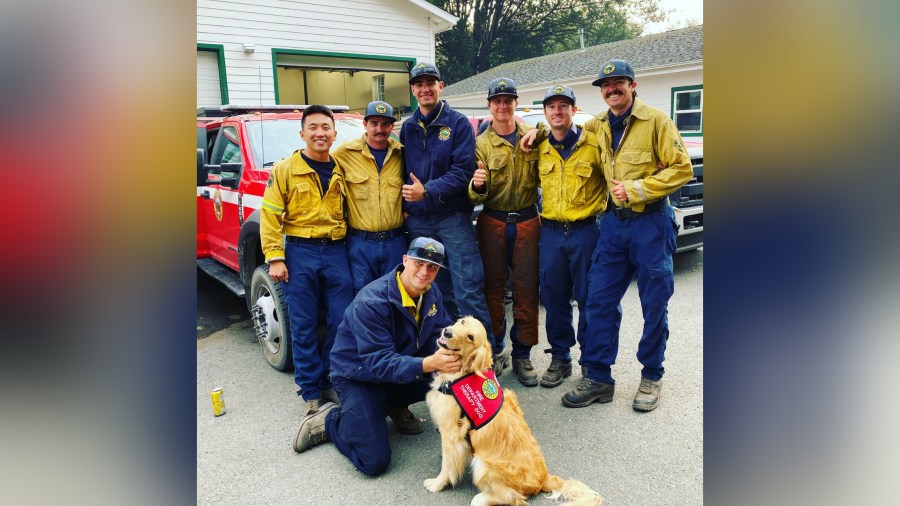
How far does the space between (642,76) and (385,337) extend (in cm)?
1666

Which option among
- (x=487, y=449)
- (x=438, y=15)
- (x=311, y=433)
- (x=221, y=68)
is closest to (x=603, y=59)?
(x=438, y=15)

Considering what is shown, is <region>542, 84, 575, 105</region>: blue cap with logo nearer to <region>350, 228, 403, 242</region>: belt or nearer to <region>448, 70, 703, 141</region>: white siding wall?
<region>350, 228, 403, 242</region>: belt

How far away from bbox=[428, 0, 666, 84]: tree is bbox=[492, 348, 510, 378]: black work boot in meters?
36.2

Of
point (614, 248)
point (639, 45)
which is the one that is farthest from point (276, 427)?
point (639, 45)

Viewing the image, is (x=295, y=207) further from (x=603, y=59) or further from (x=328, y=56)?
(x=603, y=59)

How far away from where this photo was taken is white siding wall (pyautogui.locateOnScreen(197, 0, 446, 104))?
11109 millimetres

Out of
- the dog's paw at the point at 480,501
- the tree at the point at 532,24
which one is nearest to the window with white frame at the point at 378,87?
the dog's paw at the point at 480,501

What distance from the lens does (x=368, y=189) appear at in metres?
3.89

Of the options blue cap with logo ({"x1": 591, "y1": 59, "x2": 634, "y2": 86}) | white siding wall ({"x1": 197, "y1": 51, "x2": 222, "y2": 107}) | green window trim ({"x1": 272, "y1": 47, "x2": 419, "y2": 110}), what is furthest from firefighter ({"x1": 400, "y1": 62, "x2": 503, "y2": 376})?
white siding wall ({"x1": 197, "y1": 51, "x2": 222, "y2": 107})
